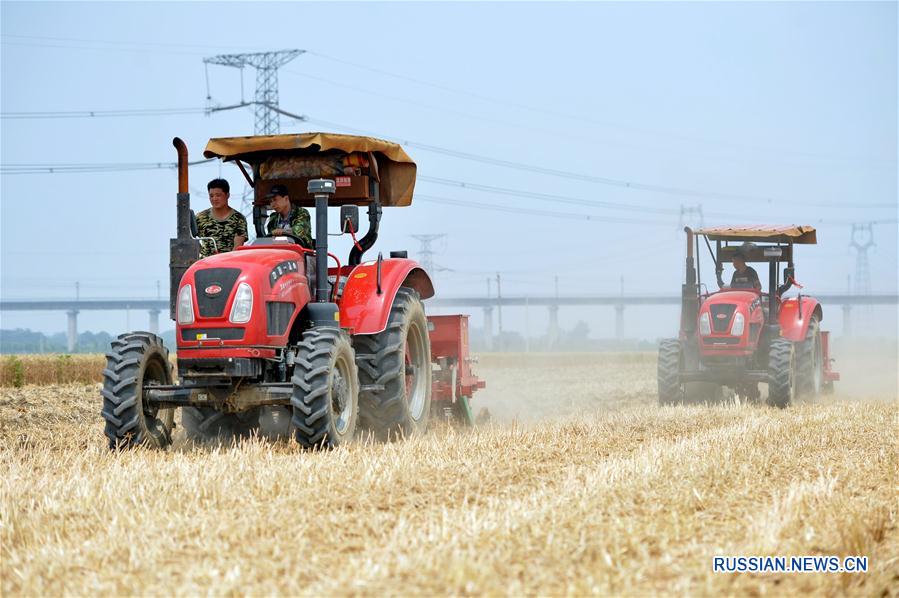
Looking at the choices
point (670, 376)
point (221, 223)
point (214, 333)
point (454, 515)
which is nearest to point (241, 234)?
point (221, 223)

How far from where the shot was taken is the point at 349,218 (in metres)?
8.53

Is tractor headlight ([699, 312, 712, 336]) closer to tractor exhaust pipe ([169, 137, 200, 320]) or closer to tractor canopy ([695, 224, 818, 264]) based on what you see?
tractor canopy ([695, 224, 818, 264])

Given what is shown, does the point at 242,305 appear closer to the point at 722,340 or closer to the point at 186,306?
the point at 186,306

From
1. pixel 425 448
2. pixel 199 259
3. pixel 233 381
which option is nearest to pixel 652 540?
pixel 425 448

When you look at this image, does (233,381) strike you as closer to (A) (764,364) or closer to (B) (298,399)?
(B) (298,399)

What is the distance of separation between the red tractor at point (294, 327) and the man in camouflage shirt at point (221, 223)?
0.31 m

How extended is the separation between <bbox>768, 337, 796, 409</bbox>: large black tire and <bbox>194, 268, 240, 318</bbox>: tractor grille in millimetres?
8238

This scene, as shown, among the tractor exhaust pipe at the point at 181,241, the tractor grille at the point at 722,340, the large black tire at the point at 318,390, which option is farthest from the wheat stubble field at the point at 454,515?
the tractor grille at the point at 722,340

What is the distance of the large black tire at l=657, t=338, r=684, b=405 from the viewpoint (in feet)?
46.5

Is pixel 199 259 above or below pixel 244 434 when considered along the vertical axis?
above

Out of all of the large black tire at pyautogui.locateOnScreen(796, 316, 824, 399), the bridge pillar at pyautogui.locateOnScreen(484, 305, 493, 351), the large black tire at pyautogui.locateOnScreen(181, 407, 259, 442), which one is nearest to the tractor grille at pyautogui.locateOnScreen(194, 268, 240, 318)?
the large black tire at pyautogui.locateOnScreen(181, 407, 259, 442)

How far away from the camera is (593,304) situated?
118438 mm

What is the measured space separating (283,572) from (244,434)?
5381 mm

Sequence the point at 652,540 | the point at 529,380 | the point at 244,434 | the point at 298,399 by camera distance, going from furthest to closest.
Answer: the point at 529,380
the point at 244,434
the point at 298,399
the point at 652,540
